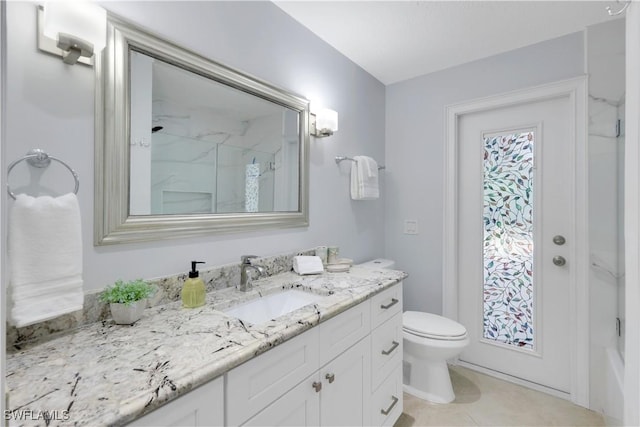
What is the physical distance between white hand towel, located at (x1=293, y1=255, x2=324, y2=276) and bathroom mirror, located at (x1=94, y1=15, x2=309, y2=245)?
8.3 inches

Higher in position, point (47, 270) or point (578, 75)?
point (578, 75)

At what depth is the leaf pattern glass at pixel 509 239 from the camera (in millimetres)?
2152

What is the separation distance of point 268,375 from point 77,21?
46.4 inches

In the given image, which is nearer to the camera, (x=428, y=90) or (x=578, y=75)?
(x=578, y=75)

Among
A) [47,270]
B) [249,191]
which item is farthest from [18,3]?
[249,191]

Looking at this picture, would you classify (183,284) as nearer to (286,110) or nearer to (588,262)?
(286,110)

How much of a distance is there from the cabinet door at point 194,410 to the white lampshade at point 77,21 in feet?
3.41

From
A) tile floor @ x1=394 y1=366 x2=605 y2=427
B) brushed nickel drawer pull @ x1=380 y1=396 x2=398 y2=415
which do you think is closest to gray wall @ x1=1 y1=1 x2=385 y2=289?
brushed nickel drawer pull @ x1=380 y1=396 x2=398 y2=415

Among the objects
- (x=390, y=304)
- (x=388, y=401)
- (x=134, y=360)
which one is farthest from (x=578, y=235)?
(x=134, y=360)

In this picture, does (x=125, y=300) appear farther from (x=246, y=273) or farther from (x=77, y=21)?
(x=77, y=21)

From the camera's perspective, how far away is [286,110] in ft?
5.66

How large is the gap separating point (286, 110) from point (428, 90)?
1399 mm

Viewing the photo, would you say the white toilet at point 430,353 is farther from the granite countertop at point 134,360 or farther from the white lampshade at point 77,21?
the white lampshade at point 77,21

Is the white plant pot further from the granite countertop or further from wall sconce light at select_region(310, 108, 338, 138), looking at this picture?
wall sconce light at select_region(310, 108, 338, 138)
